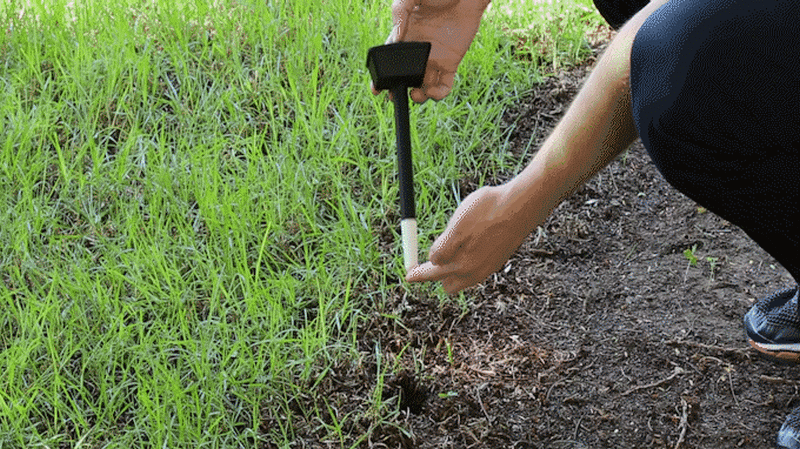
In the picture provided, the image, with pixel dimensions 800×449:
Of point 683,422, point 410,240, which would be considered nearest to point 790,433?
point 683,422

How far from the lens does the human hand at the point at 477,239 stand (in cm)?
141

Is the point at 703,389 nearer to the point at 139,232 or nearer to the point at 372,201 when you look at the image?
the point at 372,201

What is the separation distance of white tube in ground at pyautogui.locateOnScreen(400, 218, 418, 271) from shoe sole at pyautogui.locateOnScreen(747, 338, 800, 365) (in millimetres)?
750

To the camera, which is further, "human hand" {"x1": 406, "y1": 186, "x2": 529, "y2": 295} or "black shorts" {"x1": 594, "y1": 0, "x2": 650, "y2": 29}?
"black shorts" {"x1": 594, "y1": 0, "x2": 650, "y2": 29}

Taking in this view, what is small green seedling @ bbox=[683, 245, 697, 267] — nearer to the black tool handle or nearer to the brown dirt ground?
the brown dirt ground

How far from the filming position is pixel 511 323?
182 cm

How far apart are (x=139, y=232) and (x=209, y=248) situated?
19 cm

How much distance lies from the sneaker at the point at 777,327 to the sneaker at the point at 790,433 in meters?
0.16

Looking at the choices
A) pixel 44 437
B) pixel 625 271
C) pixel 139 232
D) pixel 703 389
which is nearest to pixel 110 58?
pixel 139 232

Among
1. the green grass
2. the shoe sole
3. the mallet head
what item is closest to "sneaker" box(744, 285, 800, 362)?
the shoe sole

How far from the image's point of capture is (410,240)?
1.56m

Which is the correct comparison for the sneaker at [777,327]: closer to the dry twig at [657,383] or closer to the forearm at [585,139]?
the dry twig at [657,383]

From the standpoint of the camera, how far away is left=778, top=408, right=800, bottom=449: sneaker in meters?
1.54

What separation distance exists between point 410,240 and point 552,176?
0.31 metres
